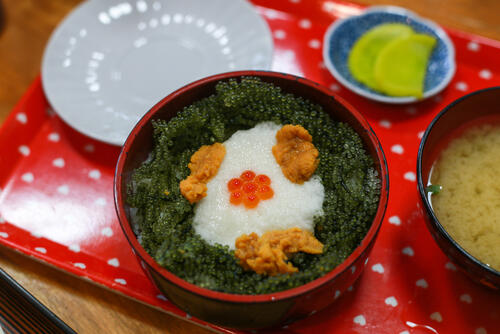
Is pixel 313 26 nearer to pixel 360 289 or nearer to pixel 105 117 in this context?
pixel 105 117

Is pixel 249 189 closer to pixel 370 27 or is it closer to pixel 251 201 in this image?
pixel 251 201

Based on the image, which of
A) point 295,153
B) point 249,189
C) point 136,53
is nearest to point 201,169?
point 249,189

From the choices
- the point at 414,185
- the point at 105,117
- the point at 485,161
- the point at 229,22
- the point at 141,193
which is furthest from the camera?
the point at 229,22

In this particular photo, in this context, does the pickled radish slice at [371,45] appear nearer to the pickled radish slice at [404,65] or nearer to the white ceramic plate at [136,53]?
the pickled radish slice at [404,65]

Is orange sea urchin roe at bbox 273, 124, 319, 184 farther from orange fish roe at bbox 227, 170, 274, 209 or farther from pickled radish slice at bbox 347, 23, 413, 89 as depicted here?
pickled radish slice at bbox 347, 23, 413, 89

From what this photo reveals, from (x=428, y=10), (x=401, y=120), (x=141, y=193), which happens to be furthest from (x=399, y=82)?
(x=141, y=193)

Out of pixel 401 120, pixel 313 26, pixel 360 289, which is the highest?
pixel 313 26

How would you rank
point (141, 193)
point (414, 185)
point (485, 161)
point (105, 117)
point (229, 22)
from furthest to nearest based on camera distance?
point (229, 22) < point (105, 117) < point (414, 185) < point (485, 161) < point (141, 193)
